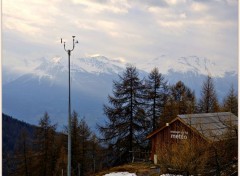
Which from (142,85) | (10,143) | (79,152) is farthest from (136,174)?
(10,143)

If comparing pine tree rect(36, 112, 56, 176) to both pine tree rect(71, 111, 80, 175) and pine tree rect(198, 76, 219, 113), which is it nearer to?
pine tree rect(71, 111, 80, 175)

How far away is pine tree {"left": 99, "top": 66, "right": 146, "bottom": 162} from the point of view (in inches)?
1251

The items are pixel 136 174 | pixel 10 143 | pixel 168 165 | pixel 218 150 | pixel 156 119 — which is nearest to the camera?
pixel 218 150

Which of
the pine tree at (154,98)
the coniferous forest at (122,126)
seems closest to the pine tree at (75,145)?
the coniferous forest at (122,126)

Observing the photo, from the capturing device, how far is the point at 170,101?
38.2 metres

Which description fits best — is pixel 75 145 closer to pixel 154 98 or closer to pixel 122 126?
pixel 122 126

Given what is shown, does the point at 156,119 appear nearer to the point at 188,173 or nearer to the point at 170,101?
the point at 170,101

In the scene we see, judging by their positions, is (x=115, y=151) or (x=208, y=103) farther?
(x=208, y=103)

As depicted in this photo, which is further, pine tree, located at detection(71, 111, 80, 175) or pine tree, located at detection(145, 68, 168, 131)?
pine tree, located at detection(71, 111, 80, 175)

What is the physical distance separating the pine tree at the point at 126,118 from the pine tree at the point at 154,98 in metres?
1.53

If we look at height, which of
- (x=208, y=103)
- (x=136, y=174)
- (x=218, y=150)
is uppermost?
(x=208, y=103)

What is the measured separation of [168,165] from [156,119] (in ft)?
70.8

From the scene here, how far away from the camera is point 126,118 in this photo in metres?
32.3

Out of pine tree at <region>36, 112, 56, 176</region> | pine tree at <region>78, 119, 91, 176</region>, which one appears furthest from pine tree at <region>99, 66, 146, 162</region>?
pine tree at <region>36, 112, 56, 176</region>
